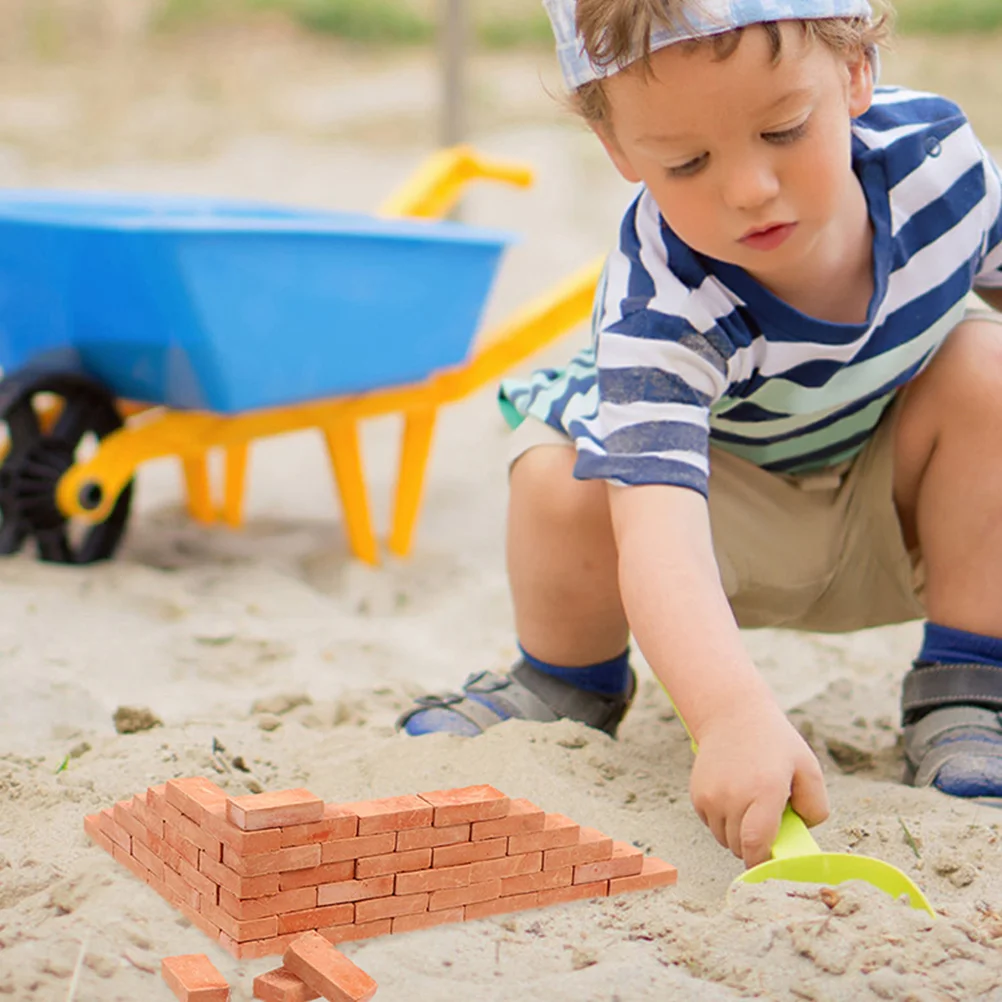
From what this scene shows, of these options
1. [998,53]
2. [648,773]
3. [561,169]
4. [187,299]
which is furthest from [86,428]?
[998,53]

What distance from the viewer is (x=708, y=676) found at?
3.59 ft

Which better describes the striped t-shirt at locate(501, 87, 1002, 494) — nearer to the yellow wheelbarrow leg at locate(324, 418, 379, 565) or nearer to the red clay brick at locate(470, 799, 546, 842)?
the red clay brick at locate(470, 799, 546, 842)

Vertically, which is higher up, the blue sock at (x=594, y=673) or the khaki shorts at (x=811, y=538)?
the khaki shorts at (x=811, y=538)

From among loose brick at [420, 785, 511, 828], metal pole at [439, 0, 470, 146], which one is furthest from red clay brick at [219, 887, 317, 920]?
metal pole at [439, 0, 470, 146]

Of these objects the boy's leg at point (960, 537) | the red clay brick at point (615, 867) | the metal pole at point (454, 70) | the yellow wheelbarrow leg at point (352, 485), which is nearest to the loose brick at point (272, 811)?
the red clay brick at point (615, 867)

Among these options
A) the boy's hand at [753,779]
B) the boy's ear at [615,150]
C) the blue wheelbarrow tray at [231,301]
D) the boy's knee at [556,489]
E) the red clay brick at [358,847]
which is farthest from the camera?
the blue wheelbarrow tray at [231,301]

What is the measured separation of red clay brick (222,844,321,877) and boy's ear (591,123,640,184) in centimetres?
65

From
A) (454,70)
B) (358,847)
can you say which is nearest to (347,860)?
(358,847)

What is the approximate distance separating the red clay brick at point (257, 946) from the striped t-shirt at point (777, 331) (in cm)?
50

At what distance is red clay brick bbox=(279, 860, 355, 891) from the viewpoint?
906 mm

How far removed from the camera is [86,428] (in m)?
2.21

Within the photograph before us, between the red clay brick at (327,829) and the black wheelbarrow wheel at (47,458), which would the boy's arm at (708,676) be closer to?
the red clay brick at (327,829)

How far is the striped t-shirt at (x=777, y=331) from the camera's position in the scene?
1252 mm

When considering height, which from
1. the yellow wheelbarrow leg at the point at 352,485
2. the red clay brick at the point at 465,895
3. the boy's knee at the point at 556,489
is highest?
the boy's knee at the point at 556,489
